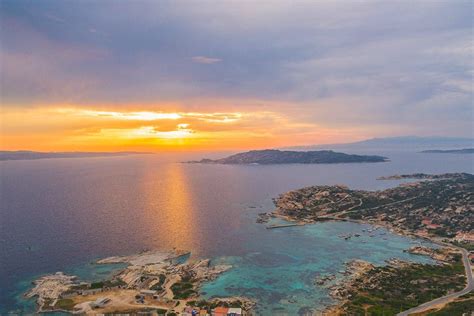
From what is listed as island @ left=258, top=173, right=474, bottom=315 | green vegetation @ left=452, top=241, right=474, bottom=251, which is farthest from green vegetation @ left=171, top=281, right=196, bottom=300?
green vegetation @ left=452, top=241, right=474, bottom=251

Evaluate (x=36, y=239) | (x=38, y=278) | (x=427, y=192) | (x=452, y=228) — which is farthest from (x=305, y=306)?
(x=427, y=192)

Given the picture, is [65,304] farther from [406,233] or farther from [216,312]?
[406,233]

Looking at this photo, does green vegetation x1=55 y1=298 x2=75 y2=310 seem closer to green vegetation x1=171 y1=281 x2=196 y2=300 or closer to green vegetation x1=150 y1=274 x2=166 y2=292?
green vegetation x1=150 y1=274 x2=166 y2=292

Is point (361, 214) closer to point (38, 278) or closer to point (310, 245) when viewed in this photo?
point (310, 245)

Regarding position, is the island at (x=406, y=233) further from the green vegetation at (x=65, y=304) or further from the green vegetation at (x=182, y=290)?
the green vegetation at (x=65, y=304)

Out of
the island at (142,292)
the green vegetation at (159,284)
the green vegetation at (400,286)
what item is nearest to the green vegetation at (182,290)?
the island at (142,292)

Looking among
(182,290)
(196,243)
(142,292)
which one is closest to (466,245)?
(196,243)

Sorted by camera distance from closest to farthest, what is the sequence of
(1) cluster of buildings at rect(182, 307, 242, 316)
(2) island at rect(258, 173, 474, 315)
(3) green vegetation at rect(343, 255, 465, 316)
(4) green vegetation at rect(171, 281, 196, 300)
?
(1) cluster of buildings at rect(182, 307, 242, 316) → (3) green vegetation at rect(343, 255, 465, 316) → (2) island at rect(258, 173, 474, 315) → (4) green vegetation at rect(171, 281, 196, 300)
